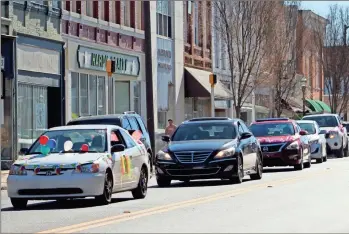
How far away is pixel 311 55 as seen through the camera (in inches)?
2527

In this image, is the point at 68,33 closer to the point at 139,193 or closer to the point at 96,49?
the point at 96,49

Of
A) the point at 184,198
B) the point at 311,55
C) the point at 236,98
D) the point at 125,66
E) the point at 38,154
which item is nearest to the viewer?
the point at 38,154

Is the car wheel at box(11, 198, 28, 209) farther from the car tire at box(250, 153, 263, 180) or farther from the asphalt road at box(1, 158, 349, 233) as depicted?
the car tire at box(250, 153, 263, 180)

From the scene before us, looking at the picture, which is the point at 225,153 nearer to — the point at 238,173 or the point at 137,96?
the point at 238,173

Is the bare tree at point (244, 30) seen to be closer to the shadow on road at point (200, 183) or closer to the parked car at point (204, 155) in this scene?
the shadow on road at point (200, 183)

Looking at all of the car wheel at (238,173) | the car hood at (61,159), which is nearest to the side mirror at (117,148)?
the car hood at (61,159)

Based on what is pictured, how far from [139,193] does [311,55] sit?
4613cm

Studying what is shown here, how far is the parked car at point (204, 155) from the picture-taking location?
2281 cm

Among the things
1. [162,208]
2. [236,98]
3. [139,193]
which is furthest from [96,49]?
[162,208]

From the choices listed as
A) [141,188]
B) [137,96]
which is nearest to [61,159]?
[141,188]

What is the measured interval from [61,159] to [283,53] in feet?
109

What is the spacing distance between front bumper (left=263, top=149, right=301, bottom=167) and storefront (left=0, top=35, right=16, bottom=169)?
7.68m

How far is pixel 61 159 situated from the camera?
17.2 m

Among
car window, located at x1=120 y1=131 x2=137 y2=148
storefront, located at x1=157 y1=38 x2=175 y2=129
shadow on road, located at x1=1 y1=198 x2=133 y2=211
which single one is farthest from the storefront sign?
shadow on road, located at x1=1 y1=198 x2=133 y2=211
